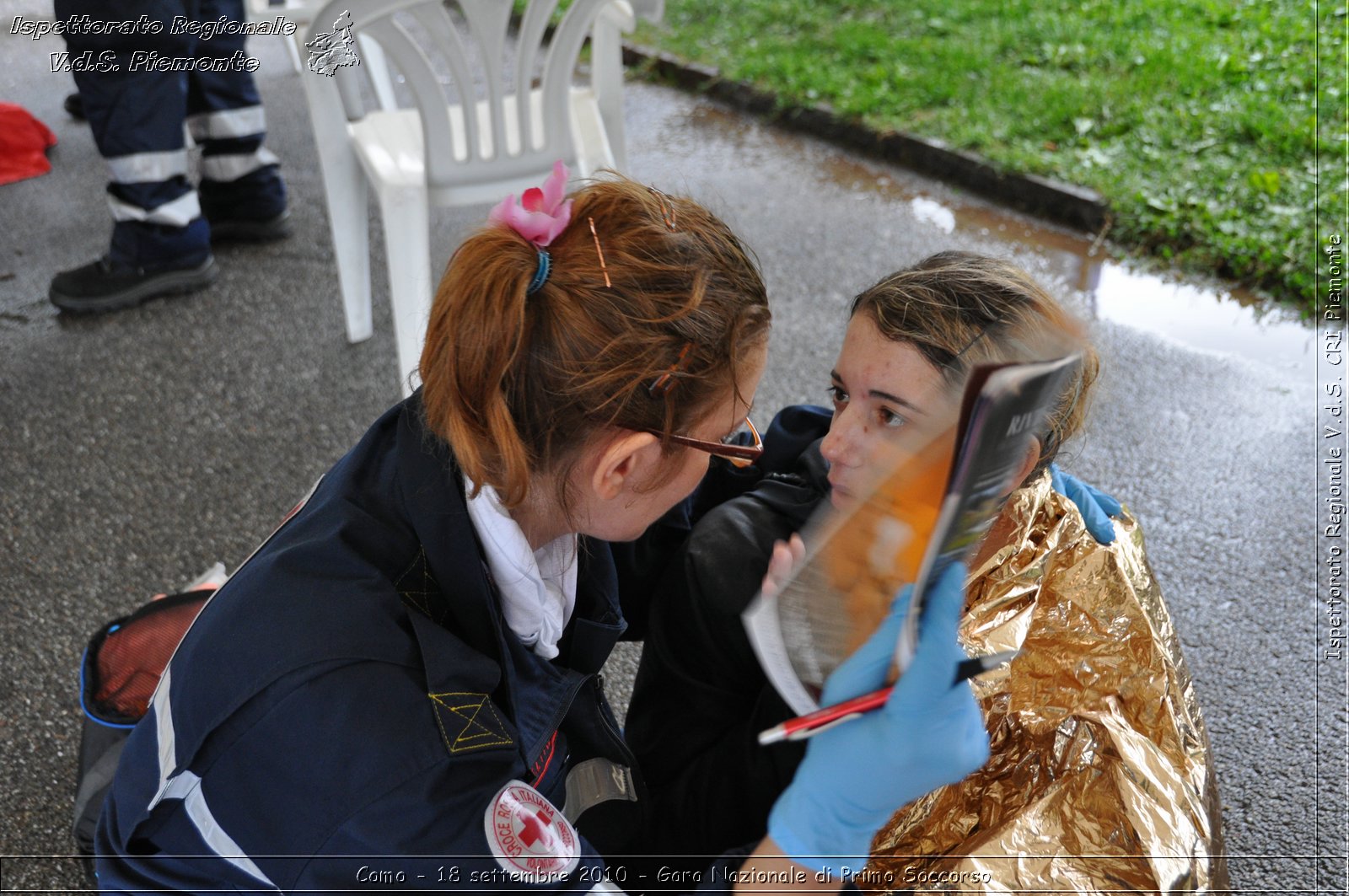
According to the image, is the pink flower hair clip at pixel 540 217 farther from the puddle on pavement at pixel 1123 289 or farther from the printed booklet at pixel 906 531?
the puddle on pavement at pixel 1123 289

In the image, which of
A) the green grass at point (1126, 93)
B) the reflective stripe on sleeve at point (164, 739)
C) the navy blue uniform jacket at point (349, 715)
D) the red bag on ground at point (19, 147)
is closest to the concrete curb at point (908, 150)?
the green grass at point (1126, 93)

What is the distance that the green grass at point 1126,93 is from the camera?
10.3 ft

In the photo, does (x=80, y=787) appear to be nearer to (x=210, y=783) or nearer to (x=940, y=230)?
(x=210, y=783)

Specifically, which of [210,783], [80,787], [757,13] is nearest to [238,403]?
[80,787]

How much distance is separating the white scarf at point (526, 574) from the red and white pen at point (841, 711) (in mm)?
360

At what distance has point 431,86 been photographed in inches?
91.0

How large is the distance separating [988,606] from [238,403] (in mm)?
1994

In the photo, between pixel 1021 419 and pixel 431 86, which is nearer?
pixel 1021 419

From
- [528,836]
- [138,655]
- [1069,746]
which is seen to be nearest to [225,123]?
[138,655]

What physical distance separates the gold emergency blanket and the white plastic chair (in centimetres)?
145

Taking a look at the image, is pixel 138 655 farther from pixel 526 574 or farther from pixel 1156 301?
pixel 1156 301

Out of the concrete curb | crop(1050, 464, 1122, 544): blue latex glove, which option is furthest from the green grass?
crop(1050, 464, 1122, 544): blue latex glove

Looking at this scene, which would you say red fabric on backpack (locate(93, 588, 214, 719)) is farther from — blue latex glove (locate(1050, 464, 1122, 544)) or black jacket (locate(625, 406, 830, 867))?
blue latex glove (locate(1050, 464, 1122, 544))

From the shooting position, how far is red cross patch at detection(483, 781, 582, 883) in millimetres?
962
